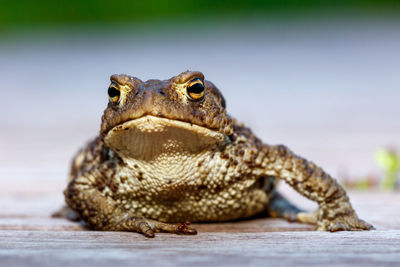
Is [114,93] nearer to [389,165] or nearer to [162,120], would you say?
[162,120]

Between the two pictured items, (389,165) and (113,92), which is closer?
(113,92)

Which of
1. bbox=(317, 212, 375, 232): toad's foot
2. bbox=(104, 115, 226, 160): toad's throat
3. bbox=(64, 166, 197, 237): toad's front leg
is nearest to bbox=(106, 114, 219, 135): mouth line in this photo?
bbox=(104, 115, 226, 160): toad's throat

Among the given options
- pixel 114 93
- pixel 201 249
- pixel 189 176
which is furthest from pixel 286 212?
pixel 201 249

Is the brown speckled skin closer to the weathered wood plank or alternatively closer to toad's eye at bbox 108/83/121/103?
toad's eye at bbox 108/83/121/103

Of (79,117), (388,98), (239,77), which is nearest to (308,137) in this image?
(388,98)

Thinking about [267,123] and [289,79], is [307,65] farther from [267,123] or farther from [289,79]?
[267,123]

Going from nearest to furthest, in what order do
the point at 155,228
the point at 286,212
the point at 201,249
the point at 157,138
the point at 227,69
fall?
the point at 201,249 → the point at 155,228 → the point at 157,138 → the point at 286,212 → the point at 227,69

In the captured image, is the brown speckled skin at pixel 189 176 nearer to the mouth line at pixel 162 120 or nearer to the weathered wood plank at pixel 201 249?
the mouth line at pixel 162 120
